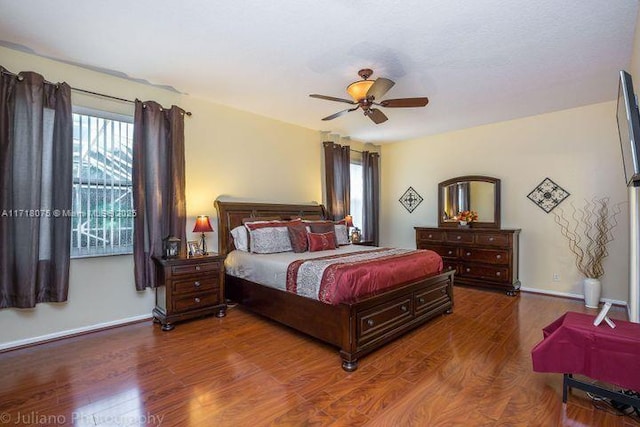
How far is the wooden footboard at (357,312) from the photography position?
263 cm

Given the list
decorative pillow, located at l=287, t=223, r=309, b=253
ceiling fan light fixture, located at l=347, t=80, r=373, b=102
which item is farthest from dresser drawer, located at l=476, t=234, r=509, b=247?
ceiling fan light fixture, located at l=347, t=80, r=373, b=102

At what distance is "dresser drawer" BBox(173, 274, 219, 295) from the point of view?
346 centimetres

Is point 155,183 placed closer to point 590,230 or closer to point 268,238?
point 268,238

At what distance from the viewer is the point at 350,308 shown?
8.50ft

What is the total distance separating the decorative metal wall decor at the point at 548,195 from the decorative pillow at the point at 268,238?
3998 millimetres

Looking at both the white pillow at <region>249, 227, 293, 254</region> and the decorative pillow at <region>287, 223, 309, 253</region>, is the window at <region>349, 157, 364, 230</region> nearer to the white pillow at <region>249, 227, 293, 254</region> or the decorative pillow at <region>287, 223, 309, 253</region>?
the decorative pillow at <region>287, 223, 309, 253</region>

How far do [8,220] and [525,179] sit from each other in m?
6.60

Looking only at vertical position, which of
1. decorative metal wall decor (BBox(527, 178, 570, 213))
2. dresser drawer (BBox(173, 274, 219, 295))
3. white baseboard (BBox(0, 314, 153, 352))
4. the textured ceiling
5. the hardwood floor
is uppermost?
the textured ceiling

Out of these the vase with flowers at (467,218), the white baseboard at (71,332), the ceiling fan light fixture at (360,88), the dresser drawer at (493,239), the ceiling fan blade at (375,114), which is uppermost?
the ceiling fan light fixture at (360,88)

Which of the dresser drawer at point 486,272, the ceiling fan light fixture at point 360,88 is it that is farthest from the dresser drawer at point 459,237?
the ceiling fan light fixture at point 360,88

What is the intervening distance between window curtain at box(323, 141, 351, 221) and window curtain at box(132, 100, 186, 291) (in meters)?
2.65

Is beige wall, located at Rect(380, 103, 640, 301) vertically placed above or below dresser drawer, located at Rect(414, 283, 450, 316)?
above

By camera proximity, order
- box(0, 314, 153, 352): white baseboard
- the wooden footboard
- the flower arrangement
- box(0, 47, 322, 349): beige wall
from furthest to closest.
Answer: the flower arrangement → box(0, 47, 322, 349): beige wall → box(0, 314, 153, 352): white baseboard → the wooden footboard

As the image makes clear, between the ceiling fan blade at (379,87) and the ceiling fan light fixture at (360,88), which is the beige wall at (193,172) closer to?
the ceiling fan light fixture at (360,88)
